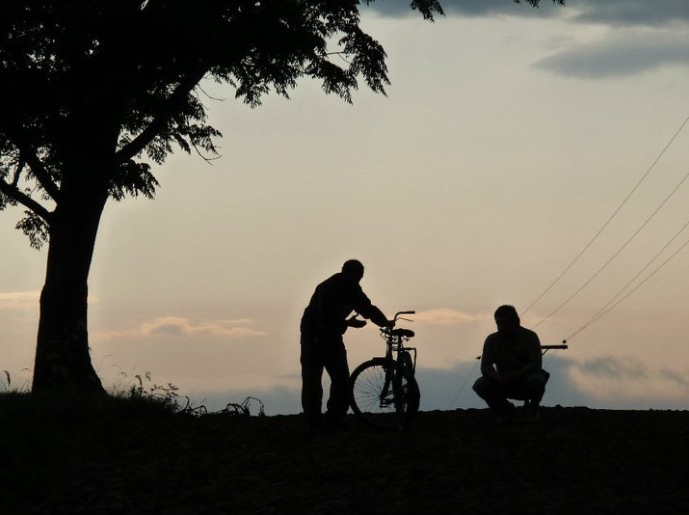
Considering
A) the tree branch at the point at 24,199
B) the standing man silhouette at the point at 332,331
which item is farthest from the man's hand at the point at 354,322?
the tree branch at the point at 24,199

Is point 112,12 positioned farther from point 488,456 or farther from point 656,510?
point 656,510

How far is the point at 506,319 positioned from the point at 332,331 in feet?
6.97

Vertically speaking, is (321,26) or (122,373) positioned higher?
(321,26)

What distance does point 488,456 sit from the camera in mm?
11742

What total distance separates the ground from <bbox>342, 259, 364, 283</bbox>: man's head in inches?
71.4

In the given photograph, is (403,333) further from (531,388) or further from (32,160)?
(32,160)

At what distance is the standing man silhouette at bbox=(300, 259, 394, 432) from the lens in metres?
13.7

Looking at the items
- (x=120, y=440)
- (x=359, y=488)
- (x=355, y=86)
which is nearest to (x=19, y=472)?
(x=120, y=440)

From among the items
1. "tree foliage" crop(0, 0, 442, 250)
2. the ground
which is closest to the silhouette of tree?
"tree foliage" crop(0, 0, 442, 250)

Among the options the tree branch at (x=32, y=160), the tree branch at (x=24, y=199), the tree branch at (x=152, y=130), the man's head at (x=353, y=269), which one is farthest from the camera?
the tree branch at (x=24, y=199)

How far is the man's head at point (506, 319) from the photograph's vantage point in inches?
557

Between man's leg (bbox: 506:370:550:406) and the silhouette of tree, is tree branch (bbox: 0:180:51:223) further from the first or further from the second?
man's leg (bbox: 506:370:550:406)

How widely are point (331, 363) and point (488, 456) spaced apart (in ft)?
8.82

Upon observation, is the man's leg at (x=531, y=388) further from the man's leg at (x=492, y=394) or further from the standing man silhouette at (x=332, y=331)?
the standing man silhouette at (x=332, y=331)
